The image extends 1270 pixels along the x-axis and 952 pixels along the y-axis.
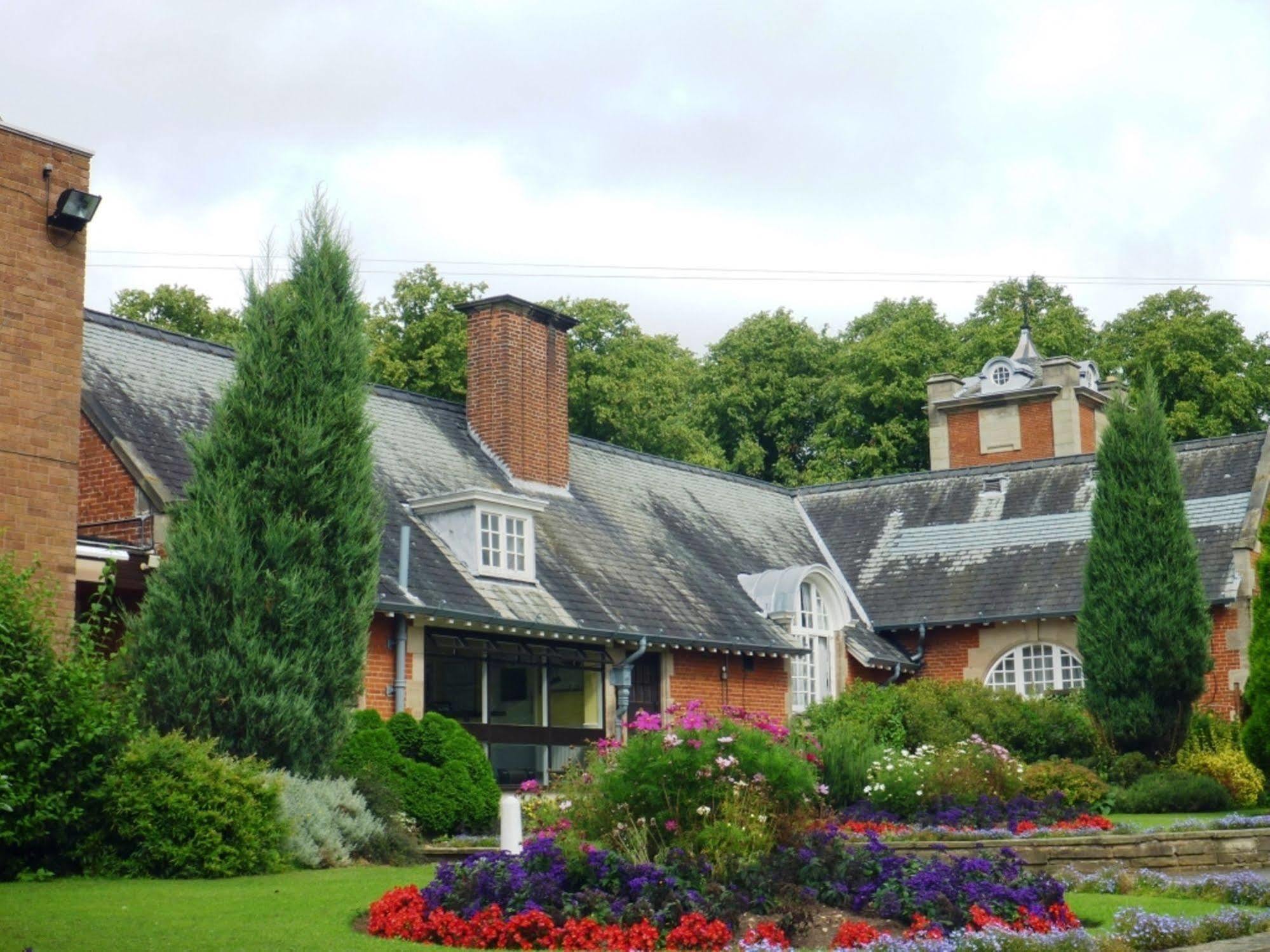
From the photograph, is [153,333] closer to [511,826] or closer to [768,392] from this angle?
[511,826]

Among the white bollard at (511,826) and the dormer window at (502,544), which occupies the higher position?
the dormer window at (502,544)

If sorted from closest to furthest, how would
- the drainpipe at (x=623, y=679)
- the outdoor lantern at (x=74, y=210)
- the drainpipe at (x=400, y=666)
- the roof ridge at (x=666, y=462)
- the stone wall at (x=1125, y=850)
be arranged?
the stone wall at (x=1125, y=850) → the outdoor lantern at (x=74, y=210) → the drainpipe at (x=400, y=666) → the drainpipe at (x=623, y=679) → the roof ridge at (x=666, y=462)

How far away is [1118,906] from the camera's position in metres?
11.8

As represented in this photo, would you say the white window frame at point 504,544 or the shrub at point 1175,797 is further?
the shrub at point 1175,797

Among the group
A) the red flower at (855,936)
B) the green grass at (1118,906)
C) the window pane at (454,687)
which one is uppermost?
the window pane at (454,687)

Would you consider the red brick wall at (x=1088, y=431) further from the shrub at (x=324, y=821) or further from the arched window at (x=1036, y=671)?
the shrub at (x=324, y=821)

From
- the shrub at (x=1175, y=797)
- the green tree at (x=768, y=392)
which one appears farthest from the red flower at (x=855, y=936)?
the green tree at (x=768, y=392)

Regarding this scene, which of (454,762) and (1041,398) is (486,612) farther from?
(1041,398)

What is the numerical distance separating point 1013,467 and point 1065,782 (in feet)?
41.5

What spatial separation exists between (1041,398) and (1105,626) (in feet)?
49.6

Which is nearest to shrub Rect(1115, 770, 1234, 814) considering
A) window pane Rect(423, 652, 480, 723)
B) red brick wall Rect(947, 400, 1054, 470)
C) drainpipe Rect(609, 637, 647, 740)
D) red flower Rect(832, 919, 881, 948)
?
drainpipe Rect(609, 637, 647, 740)

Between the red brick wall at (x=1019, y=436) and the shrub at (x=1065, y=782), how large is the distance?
1785 cm

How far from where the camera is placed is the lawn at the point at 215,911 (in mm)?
9336

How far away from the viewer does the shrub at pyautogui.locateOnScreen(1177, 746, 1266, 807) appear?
937 inches
